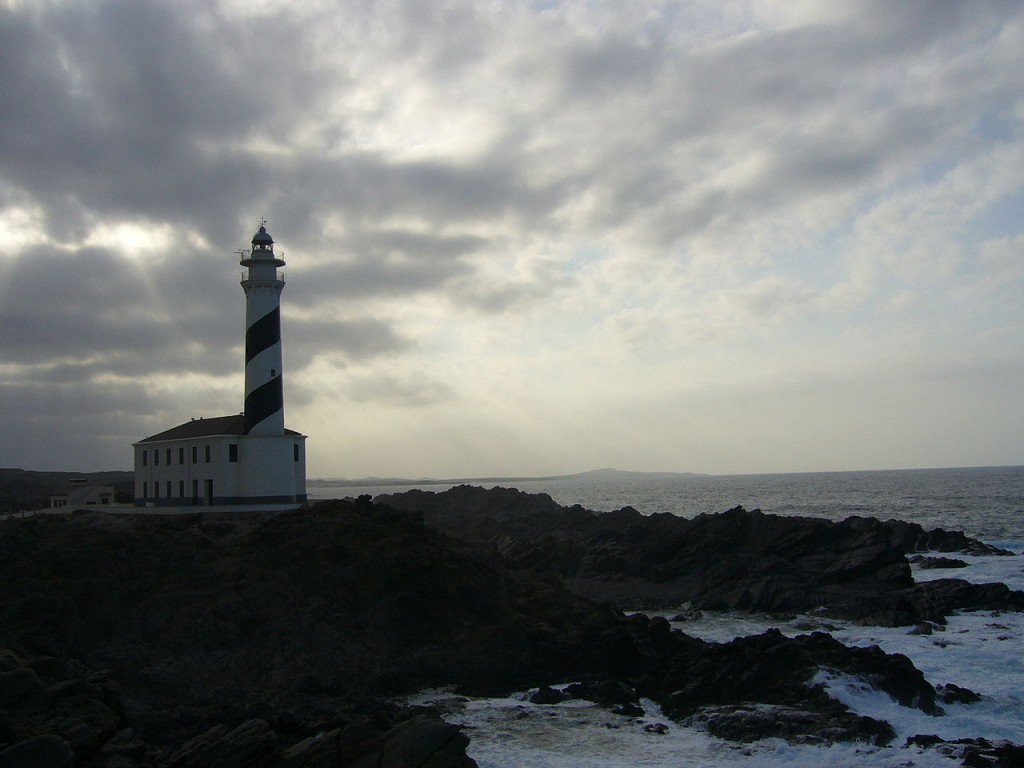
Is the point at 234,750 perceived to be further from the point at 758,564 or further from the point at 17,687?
the point at 758,564

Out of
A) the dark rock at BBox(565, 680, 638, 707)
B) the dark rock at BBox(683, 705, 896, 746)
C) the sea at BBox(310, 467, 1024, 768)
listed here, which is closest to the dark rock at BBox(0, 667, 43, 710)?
the sea at BBox(310, 467, 1024, 768)

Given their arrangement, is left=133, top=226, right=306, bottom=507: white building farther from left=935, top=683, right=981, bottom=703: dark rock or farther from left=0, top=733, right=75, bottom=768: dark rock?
left=935, top=683, right=981, bottom=703: dark rock

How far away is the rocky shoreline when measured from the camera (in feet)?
44.6

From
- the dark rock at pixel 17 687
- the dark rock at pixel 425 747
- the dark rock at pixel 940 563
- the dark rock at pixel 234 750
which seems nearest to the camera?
the dark rock at pixel 234 750

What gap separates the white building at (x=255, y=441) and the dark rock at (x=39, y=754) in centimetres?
2325

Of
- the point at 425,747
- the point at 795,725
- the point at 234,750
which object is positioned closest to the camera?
the point at 234,750

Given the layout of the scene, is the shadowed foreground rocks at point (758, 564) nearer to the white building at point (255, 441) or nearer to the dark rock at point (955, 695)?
the dark rock at point (955, 695)

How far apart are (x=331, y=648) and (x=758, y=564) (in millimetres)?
19898

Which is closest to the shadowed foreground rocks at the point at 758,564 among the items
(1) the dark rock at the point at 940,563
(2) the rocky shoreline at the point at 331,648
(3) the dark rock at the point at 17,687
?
(2) the rocky shoreline at the point at 331,648

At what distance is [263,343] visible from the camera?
35438 mm

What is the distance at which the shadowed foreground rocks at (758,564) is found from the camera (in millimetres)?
29344

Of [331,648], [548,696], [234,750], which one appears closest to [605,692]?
[548,696]

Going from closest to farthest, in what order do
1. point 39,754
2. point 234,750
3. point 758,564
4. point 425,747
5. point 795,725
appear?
point 39,754 → point 234,750 → point 425,747 → point 795,725 → point 758,564

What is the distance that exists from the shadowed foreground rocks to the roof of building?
1414cm
